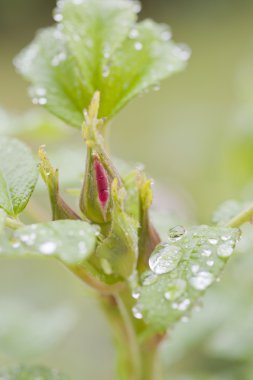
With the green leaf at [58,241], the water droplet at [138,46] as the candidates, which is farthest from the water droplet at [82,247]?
the water droplet at [138,46]

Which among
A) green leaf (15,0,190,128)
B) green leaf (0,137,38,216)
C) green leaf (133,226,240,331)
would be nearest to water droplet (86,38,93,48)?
green leaf (15,0,190,128)

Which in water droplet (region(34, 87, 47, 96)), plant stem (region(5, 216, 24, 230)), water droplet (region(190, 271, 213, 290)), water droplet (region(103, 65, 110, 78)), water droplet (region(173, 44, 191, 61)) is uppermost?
water droplet (region(173, 44, 191, 61))

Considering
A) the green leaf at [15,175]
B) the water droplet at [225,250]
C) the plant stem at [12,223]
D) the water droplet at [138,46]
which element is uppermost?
the water droplet at [138,46]

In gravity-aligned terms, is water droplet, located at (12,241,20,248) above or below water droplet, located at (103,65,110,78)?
below

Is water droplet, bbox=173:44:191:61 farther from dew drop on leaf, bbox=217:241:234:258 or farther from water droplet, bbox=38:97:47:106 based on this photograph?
dew drop on leaf, bbox=217:241:234:258

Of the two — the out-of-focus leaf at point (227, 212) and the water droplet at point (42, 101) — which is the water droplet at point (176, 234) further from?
the water droplet at point (42, 101)

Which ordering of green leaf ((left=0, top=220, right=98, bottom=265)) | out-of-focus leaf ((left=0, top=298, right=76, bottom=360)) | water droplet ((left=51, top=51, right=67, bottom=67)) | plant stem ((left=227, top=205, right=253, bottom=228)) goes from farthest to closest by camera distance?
out-of-focus leaf ((left=0, top=298, right=76, bottom=360)) < water droplet ((left=51, top=51, right=67, bottom=67)) < plant stem ((left=227, top=205, right=253, bottom=228)) < green leaf ((left=0, top=220, right=98, bottom=265))

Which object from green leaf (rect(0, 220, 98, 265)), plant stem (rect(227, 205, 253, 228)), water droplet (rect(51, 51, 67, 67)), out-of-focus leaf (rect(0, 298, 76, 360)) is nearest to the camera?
green leaf (rect(0, 220, 98, 265))

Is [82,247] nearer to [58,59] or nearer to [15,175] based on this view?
[15,175]
